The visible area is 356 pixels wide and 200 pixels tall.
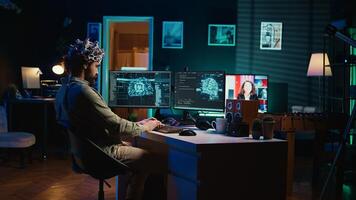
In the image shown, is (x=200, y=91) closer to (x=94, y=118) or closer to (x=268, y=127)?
(x=268, y=127)

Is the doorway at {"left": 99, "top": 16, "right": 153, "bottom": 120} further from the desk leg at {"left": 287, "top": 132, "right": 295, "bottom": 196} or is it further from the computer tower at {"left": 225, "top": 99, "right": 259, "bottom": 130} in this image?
the computer tower at {"left": 225, "top": 99, "right": 259, "bottom": 130}

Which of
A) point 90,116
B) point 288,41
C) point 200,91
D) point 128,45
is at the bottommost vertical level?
point 90,116

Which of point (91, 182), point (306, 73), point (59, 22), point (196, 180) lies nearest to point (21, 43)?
point (59, 22)

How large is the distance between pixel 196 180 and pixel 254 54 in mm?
4474

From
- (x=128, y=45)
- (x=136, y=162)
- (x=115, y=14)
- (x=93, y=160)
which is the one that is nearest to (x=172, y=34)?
(x=115, y=14)

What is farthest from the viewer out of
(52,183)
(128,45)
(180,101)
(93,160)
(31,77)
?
(128,45)

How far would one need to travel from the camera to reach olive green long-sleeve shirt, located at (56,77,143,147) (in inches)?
112

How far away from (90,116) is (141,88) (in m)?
1.22

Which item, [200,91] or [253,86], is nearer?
[200,91]

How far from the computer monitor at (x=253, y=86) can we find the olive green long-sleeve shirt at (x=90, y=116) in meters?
1.90

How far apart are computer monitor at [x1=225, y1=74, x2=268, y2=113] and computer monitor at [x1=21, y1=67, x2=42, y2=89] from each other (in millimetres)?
3172

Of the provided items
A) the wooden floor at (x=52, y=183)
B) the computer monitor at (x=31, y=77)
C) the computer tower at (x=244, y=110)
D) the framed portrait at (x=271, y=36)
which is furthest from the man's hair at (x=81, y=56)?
the framed portrait at (x=271, y=36)

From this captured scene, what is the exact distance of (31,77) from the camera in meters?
6.56

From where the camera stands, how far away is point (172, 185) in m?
3.17
